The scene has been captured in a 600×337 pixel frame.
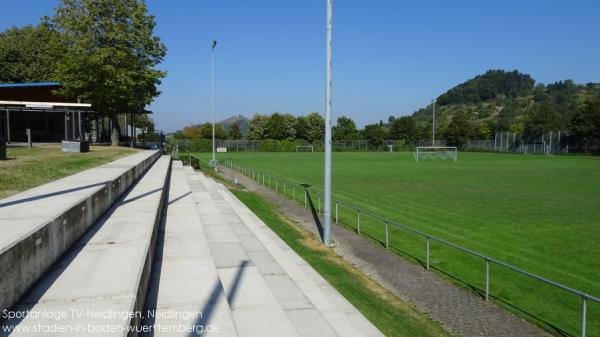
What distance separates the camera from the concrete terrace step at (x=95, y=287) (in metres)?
4.22

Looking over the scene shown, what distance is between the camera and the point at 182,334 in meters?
5.19

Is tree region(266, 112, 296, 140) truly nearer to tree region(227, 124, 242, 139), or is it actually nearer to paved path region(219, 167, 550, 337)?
tree region(227, 124, 242, 139)

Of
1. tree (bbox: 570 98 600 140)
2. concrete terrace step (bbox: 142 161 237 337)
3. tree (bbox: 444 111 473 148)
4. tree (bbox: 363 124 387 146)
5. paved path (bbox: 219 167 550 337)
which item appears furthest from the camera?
tree (bbox: 363 124 387 146)

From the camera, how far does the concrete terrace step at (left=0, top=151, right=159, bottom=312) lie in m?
4.57

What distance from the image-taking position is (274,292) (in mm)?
7758

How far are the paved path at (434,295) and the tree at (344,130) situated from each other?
103 meters

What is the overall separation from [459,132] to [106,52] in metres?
84.5

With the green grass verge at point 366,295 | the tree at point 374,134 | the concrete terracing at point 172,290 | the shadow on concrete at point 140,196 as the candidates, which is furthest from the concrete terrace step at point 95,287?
the tree at point 374,134

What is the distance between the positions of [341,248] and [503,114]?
197462mm

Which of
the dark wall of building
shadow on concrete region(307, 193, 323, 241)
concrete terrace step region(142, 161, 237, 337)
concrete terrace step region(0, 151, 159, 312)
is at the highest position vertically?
the dark wall of building

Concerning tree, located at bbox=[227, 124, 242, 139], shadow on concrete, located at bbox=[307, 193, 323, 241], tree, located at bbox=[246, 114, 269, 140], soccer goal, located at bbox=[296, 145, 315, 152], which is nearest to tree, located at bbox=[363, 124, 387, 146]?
soccer goal, located at bbox=[296, 145, 315, 152]

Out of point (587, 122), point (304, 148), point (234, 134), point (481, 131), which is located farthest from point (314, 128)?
point (587, 122)

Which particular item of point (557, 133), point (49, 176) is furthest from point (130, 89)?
point (557, 133)

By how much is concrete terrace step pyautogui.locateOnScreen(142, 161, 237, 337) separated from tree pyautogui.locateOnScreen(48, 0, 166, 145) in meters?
27.3
